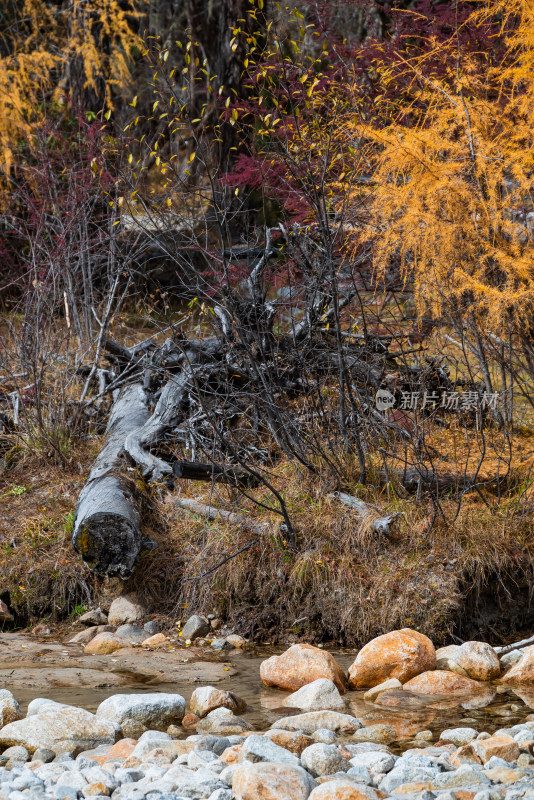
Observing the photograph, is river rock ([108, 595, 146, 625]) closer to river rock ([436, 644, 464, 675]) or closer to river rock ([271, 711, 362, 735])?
river rock ([271, 711, 362, 735])

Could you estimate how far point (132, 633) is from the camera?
4.92 metres

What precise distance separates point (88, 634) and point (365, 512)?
193cm

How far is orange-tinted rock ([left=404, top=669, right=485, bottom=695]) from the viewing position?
156 inches

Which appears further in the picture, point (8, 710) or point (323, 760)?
point (8, 710)

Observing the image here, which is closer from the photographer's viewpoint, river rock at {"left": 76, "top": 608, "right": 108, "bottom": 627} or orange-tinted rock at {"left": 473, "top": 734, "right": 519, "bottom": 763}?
orange-tinted rock at {"left": 473, "top": 734, "right": 519, "bottom": 763}

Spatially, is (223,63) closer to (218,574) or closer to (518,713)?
(218,574)

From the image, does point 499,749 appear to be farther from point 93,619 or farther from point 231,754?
point 93,619

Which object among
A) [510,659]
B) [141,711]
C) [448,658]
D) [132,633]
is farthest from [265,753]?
[132,633]

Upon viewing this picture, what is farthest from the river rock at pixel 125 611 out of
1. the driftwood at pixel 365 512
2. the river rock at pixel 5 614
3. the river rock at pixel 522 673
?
the river rock at pixel 522 673

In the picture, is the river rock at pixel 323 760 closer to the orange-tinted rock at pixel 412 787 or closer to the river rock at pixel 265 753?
the river rock at pixel 265 753

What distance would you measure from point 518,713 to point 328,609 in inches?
55.7

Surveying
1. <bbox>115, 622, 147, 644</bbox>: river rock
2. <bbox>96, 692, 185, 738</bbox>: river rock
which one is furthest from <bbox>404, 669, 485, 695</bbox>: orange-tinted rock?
<bbox>115, 622, 147, 644</bbox>: river rock

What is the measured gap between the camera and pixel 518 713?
3.67 m

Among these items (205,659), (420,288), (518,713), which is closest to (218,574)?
(205,659)
